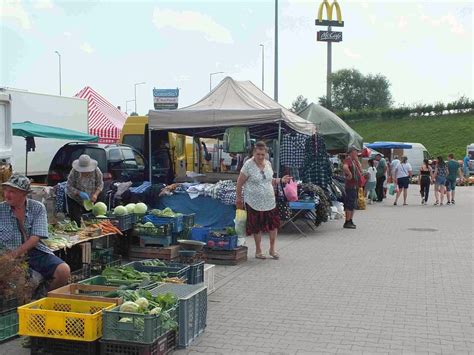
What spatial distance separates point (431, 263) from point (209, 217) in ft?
15.6

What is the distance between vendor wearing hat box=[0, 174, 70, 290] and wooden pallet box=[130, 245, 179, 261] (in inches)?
103

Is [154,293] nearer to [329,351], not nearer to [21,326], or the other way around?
[21,326]

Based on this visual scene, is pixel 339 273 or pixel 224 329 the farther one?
pixel 339 273

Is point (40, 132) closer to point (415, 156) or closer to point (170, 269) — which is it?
point (170, 269)

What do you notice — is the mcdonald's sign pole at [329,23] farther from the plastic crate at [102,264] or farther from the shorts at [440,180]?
the plastic crate at [102,264]

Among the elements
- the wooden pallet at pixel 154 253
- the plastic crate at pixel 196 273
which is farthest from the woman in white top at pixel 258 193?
the plastic crate at pixel 196 273

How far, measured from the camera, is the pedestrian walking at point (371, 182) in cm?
2111

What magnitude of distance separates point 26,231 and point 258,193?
170 inches

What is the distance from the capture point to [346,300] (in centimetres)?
726

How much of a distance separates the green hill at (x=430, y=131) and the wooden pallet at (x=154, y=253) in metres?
44.9

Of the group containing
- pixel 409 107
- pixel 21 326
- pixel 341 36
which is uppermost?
pixel 341 36

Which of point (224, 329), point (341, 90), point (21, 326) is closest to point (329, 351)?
point (224, 329)

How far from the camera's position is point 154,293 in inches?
217

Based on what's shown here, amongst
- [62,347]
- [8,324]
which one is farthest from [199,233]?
[62,347]
